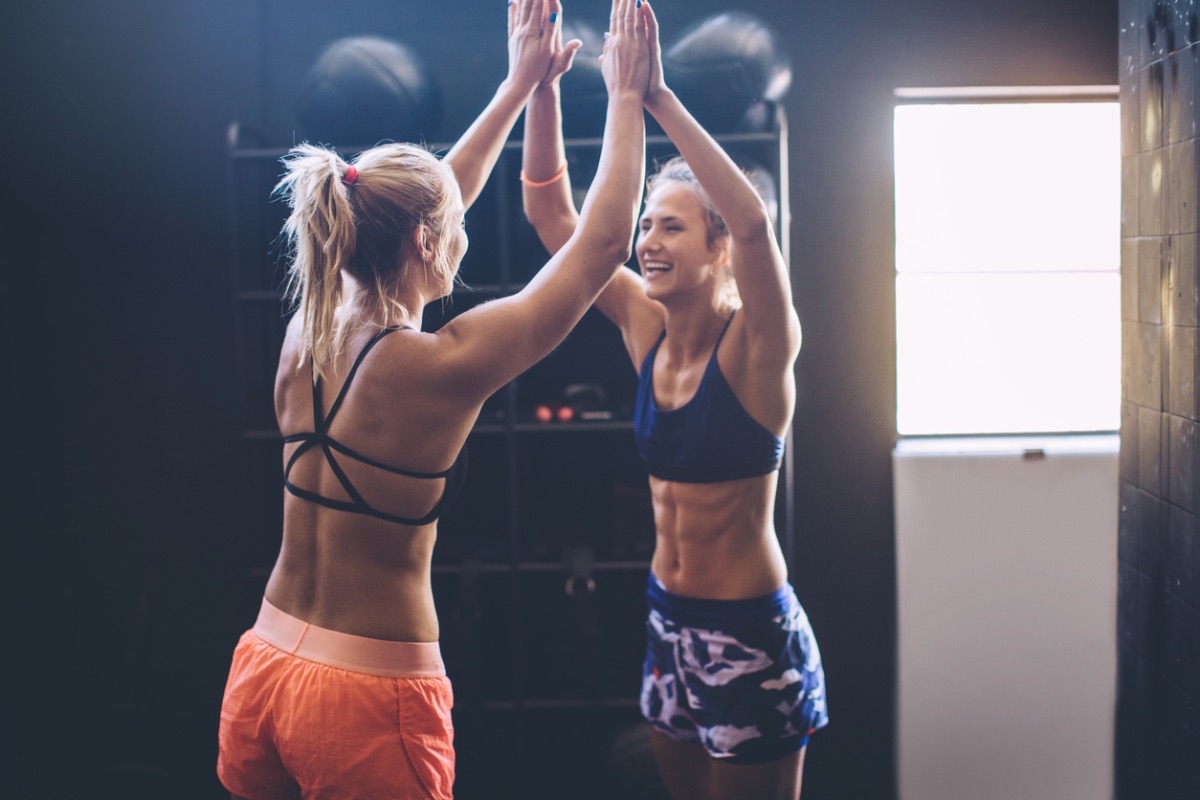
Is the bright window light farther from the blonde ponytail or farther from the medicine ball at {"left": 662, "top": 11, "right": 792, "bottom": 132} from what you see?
the blonde ponytail

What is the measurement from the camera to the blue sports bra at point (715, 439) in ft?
6.59

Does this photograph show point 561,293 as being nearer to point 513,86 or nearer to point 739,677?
point 513,86

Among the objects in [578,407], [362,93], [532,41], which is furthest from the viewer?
[578,407]

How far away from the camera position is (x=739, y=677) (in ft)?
6.42

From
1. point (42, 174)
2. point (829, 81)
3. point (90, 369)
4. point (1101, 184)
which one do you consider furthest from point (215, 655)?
point (1101, 184)

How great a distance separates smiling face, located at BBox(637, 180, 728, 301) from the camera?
213cm

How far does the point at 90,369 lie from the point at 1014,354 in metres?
3.15

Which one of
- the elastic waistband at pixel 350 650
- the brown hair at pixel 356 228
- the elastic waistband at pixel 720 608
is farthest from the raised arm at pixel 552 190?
the elastic waistband at pixel 350 650

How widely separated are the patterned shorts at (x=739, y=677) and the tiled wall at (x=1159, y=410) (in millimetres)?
665

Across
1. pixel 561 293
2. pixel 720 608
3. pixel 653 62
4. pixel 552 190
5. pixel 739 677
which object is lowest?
pixel 739 677

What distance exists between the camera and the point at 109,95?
327 cm

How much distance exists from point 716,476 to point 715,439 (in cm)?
8

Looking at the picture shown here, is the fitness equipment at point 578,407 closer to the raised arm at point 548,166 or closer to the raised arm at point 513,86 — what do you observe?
the raised arm at point 548,166

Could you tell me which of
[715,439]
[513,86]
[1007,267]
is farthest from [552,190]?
[1007,267]
